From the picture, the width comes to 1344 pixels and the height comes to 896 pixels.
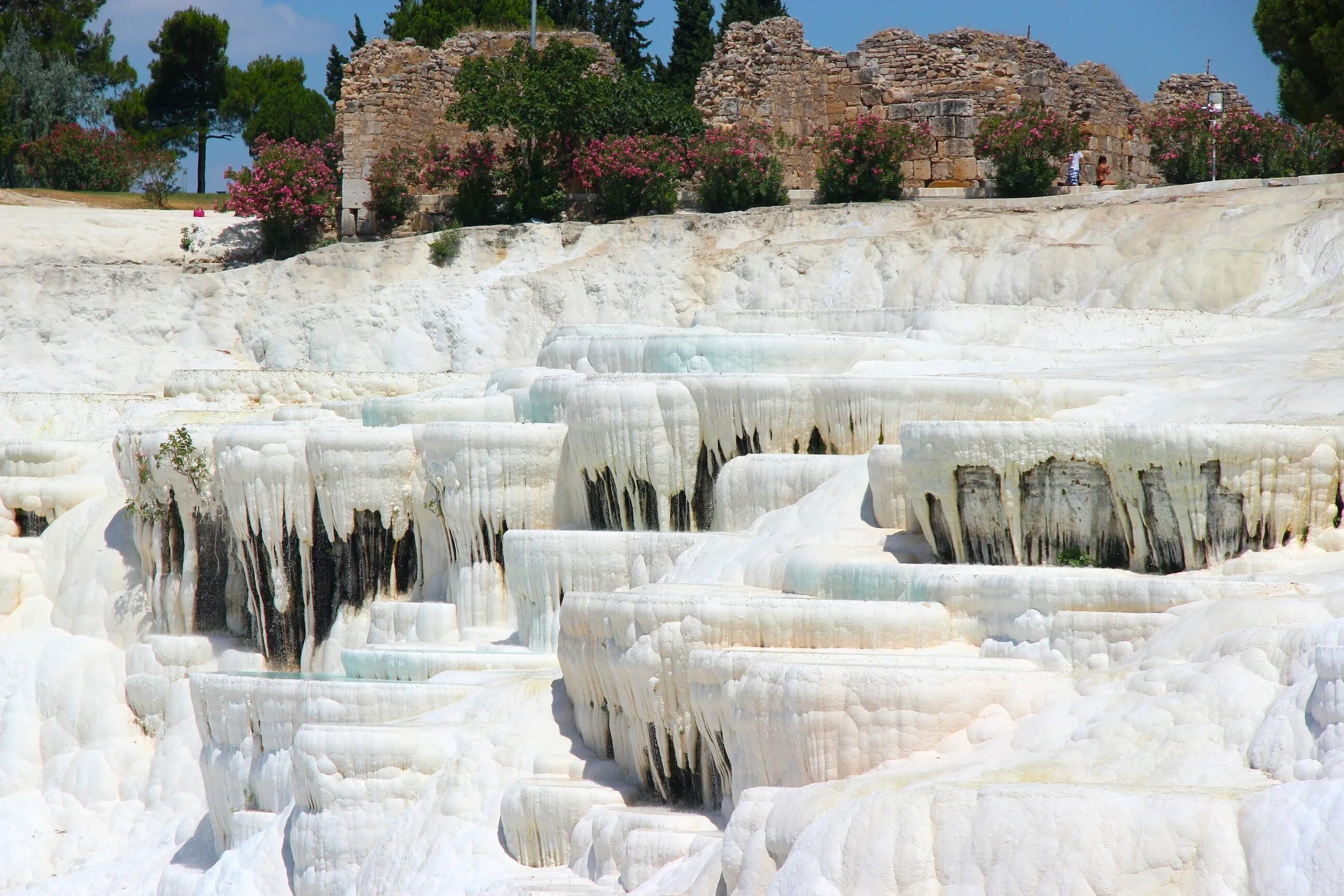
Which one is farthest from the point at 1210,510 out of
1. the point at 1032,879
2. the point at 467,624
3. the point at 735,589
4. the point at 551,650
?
the point at 467,624

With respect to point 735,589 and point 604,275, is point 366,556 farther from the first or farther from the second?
point 604,275

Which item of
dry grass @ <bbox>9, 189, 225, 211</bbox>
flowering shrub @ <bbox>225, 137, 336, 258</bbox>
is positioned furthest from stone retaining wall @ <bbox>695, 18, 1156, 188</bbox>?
dry grass @ <bbox>9, 189, 225, 211</bbox>

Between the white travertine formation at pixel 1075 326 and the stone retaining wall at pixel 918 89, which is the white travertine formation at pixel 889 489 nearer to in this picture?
the white travertine formation at pixel 1075 326

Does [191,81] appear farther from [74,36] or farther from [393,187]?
[393,187]

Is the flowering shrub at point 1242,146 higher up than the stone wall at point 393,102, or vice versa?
the stone wall at point 393,102

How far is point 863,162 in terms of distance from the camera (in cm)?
1953

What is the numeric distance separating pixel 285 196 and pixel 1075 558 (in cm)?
1471

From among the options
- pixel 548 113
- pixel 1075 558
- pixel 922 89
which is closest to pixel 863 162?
pixel 922 89

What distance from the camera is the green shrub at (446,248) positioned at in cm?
1970

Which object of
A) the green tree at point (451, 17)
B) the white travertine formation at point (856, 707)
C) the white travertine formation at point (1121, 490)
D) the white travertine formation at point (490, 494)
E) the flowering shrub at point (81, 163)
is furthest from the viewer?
the green tree at point (451, 17)

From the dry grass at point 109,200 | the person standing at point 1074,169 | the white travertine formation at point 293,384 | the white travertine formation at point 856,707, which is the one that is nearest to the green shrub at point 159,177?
the dry grass at point 109,200

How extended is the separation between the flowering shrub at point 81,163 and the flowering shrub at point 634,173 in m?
11.6

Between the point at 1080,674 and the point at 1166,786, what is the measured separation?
1.35 meters

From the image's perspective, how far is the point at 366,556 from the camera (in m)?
13.1
